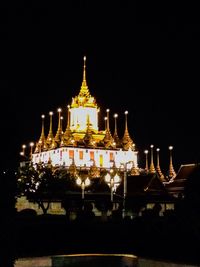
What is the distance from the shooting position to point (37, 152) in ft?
282

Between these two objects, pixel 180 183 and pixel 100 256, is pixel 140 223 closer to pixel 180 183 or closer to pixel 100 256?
pixel 100 256

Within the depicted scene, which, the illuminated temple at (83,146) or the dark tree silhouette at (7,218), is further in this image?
the illuminated temple at (83,146)

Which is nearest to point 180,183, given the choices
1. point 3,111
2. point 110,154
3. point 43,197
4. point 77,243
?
point 43,197

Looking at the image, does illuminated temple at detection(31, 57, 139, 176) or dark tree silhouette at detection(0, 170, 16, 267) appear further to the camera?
illuminated temple at detection(31, 57, 139, 176)

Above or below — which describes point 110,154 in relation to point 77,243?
above

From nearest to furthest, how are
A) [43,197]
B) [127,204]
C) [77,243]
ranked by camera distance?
[77,243], [127,204], [43,197]

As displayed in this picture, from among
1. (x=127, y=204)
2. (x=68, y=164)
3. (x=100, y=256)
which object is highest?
(x=68, y=164)

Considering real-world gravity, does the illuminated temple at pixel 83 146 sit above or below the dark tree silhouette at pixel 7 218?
above

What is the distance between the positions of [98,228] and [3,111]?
8.24 meters

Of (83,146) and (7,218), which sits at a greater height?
(83,146)

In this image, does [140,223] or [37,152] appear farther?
[37,152]

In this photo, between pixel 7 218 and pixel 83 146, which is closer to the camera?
pixel 7 218

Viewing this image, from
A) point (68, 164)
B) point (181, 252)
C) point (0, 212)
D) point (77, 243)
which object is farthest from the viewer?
point (68, 164)

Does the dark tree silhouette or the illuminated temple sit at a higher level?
the illuminated temple
